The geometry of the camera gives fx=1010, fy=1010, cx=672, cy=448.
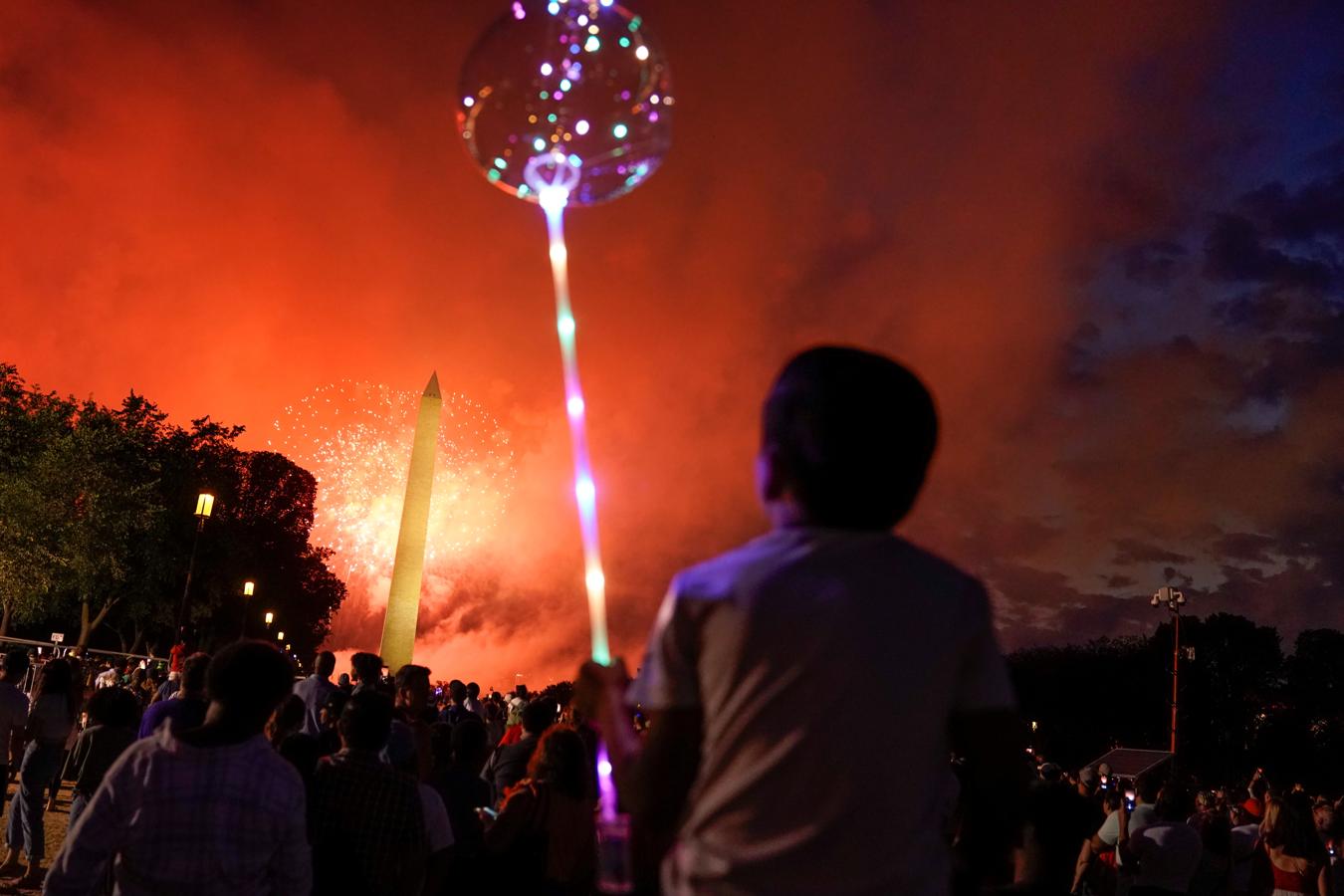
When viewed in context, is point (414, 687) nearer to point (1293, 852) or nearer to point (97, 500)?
point (1293, 852)

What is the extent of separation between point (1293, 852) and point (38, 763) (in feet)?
39.3

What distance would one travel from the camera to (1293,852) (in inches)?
344

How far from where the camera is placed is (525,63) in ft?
15.6

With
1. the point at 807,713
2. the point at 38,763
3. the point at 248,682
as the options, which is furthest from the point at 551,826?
the point at 38,763

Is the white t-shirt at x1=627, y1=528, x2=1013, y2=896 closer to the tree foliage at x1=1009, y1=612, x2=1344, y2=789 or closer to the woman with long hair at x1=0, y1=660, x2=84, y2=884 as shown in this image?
the woman with long hair at x1=0, y1=660, x2=84, y2=884

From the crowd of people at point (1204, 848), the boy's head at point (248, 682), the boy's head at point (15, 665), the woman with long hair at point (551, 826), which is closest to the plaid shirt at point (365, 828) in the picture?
the woman with long hair at point (551, 826)

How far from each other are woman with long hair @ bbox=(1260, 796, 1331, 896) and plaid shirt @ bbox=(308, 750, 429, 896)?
25.4ft

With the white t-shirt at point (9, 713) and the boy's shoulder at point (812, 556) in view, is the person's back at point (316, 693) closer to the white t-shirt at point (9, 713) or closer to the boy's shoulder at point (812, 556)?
the white t-shirt at point (9, 713)

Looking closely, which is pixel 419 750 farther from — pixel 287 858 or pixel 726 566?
pixel 726 566

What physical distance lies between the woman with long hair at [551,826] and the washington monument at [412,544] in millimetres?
28711

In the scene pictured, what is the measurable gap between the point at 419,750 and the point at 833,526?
6.73 m

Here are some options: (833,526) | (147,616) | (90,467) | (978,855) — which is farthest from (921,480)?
(147,616)

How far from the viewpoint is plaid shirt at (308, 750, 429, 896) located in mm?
4680

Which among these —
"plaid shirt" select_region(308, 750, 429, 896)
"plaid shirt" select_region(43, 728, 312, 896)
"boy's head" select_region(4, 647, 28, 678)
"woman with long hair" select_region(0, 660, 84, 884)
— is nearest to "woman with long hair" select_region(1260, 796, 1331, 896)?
"plaid shirt" select_region(308, 750, 429, 896)
